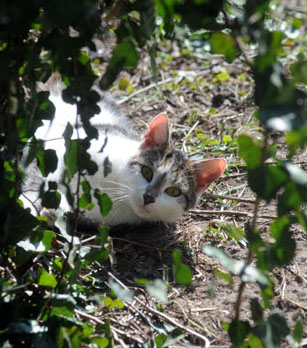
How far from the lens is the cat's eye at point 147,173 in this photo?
297 centimetres

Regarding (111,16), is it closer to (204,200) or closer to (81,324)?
(81,324)

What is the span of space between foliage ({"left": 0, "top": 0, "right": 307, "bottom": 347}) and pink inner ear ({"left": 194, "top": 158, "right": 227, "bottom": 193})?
1130 mm

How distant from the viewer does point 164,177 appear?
9.61 feet

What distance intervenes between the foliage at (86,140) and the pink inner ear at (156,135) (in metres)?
1.12

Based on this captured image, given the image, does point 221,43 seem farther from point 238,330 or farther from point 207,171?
point 207,171

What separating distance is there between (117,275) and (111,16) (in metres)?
1.22

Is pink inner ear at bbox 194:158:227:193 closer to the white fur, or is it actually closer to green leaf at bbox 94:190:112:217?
the white fur

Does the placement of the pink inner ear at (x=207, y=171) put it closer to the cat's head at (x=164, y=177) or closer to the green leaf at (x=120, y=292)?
the cat's head at (x=164, y=177)

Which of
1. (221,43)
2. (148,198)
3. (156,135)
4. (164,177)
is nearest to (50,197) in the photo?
(221,43)

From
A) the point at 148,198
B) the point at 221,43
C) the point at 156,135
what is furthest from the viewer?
the point at 156,135

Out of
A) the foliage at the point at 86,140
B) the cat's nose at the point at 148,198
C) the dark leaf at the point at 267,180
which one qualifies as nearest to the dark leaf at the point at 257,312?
the foliage at the point at 86,140

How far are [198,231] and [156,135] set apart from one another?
2.00 ft

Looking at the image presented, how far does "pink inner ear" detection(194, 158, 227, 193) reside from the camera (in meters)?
3.00

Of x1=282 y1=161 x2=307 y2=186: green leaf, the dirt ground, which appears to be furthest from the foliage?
the dirt ground
